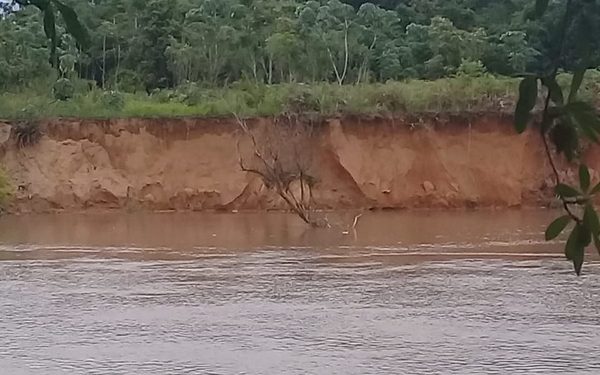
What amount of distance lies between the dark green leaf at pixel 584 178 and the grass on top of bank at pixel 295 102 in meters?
22.6

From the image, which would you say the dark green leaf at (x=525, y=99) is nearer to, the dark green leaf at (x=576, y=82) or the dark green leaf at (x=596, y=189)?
the dark green leaf at (x=576, y=82)

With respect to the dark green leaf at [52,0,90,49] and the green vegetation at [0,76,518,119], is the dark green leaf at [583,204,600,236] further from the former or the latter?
the green vegetation at [0,76,518,119]

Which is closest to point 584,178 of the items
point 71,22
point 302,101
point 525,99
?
point 525,99

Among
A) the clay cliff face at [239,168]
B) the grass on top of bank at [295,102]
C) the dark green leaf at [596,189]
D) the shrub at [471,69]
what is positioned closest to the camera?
the dark green leaf at [596,189]

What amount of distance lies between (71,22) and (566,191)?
69cm

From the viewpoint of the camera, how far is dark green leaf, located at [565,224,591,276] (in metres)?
1.27

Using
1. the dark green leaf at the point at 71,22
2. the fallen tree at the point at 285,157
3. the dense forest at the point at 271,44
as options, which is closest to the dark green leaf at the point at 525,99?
the dark green leaf at the point at 71,22

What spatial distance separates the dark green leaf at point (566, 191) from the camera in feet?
4.23

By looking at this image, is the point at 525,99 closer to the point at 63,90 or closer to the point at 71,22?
the point at 71,22

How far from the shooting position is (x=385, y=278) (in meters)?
12.5

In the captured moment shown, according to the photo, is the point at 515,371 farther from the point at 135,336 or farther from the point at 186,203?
the point at 186,203

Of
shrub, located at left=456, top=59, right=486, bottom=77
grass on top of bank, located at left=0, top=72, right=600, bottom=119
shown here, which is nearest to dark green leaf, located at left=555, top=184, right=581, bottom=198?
grass on top of bank, located at left=0, top=72, right=600, bottom=119

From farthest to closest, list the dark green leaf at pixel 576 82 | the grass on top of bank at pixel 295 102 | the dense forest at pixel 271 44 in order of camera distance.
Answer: the dense forest at pixel 271 44, the grass on top of bank at pixel 295 102, the dark green leaf at pixel 576 82

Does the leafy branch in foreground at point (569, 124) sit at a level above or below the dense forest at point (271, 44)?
below
